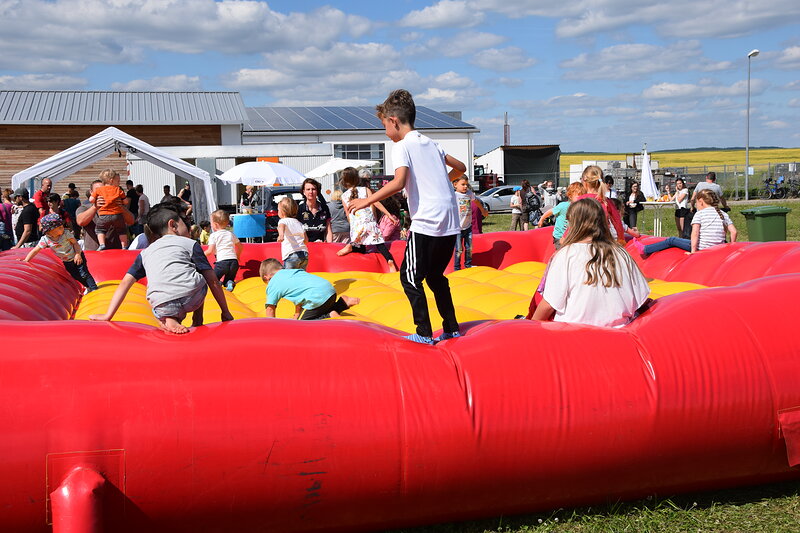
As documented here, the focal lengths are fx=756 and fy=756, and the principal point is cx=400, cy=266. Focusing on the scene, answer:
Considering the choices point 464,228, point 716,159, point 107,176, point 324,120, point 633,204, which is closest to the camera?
point 464,228

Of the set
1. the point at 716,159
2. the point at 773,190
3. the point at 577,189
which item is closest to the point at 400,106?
the point at 577,189

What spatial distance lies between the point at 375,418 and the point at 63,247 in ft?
16.9

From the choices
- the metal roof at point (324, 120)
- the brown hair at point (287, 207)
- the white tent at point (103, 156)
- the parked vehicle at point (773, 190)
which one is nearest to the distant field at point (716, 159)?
the parked vehicle at point (773, 190)

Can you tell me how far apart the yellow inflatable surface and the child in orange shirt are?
6.46 feet

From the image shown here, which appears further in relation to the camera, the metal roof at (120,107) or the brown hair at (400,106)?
the metal roof at (120,107)

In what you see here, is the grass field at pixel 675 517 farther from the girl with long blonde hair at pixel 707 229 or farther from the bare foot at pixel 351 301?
the girl with long blonde hair at pixel 707 229

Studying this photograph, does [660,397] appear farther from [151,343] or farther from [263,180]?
[263,180]

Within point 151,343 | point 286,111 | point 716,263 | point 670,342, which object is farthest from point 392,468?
point 286,111

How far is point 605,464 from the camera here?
3.40 m

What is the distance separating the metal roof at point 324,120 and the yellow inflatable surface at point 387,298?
22670mm

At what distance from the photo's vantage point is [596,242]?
4.02 m

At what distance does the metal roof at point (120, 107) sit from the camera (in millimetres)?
25478

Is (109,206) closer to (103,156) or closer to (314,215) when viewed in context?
(314,215)

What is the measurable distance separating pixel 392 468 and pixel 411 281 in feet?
3.56
